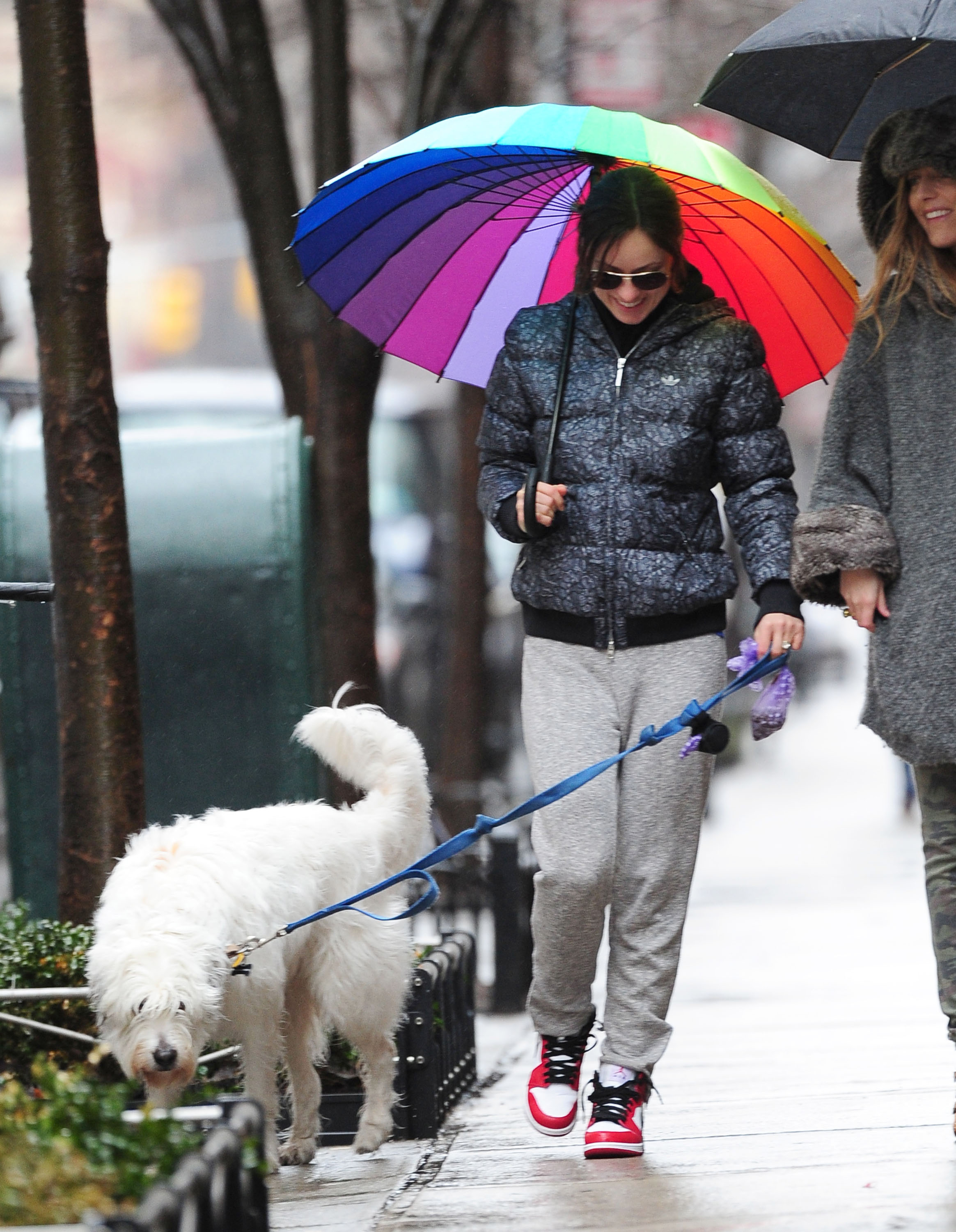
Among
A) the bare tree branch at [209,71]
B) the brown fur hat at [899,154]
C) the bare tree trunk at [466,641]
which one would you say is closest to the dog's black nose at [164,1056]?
the brown fur hat at [899,154]

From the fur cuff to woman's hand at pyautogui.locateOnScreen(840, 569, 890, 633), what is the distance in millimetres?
18

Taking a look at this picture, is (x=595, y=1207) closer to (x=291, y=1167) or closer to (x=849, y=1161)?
(x=849, y=1161)

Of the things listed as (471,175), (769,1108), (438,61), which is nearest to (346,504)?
(438,61)

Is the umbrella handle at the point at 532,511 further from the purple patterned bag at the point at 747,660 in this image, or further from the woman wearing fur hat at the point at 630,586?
the purple patterned bag at the point at 747,660

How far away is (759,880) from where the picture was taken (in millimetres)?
12266

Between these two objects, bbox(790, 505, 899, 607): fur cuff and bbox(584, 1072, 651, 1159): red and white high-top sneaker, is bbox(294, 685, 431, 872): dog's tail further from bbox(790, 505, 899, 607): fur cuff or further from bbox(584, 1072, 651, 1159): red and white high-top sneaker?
bbox(790, 505, 899, 607): fur cuff

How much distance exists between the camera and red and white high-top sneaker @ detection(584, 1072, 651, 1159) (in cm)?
410

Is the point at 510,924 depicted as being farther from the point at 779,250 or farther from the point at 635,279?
the point at 635,279

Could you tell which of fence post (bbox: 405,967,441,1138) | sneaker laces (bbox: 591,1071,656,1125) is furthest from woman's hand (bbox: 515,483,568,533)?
fence post (bbox: 405,967,441,1138)

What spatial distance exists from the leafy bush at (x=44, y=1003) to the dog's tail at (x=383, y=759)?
0.84 m

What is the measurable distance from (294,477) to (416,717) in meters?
12.8

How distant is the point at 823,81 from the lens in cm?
455

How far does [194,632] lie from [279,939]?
301 centimetres

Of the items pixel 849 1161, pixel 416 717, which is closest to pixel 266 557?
pixel 849 1161
